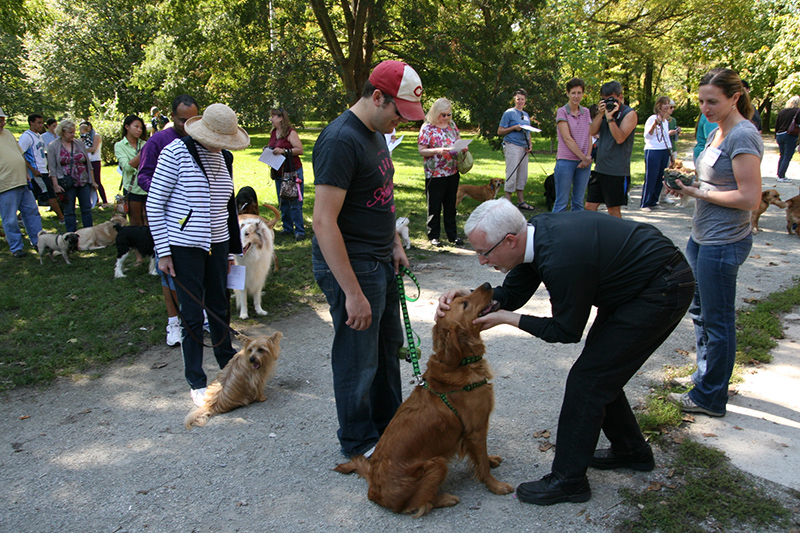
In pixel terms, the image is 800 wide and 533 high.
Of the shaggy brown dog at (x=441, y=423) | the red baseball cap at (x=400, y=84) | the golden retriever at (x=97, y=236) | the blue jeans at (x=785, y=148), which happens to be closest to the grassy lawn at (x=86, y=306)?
the golden retriever at (x=97, y=236)

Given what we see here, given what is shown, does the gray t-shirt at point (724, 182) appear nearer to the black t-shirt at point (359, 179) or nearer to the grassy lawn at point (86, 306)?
the black t-shirt at point (359, 179)

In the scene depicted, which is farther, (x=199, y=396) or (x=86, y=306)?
(x=86, y=306)

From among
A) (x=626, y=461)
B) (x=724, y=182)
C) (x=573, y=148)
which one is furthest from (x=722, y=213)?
(x=573, y=148)

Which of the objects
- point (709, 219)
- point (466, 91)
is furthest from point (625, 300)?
point (466, 91)

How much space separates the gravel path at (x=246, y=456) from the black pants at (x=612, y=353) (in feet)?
1.24

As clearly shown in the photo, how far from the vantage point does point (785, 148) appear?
12.9 meters

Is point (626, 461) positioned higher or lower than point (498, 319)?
lower

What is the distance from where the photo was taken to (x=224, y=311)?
428cm

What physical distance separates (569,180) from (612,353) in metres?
5.89

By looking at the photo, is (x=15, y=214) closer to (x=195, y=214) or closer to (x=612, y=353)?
(x=195, y=214)

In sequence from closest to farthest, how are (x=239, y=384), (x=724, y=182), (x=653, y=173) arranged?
(x=724, y=182)
(x=239, y=384)
(x=653, y=173)

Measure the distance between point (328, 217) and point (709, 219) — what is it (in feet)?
8.37

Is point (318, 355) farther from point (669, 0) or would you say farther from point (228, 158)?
point (669, 0)

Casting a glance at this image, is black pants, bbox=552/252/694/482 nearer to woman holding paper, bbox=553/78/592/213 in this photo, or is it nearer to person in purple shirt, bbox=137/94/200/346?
person in purple shirt, bbox=137/94/200/346
